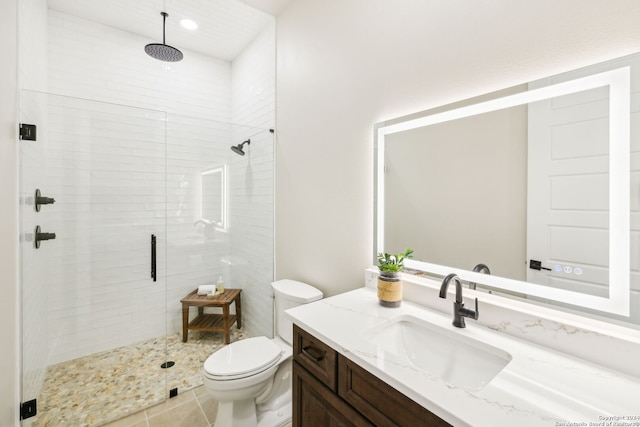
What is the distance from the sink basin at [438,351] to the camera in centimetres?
95

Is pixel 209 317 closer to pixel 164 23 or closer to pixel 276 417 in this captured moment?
pixel 276 417

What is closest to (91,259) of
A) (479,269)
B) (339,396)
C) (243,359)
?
(243,359)

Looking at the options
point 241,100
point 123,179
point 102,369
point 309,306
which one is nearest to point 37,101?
point 123,179

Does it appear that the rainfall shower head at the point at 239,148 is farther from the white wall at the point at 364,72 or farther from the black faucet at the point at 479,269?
the black faucet at the point at 479,269

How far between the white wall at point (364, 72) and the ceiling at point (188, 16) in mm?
356

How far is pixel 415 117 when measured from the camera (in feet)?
4.56

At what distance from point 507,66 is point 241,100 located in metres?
2.64

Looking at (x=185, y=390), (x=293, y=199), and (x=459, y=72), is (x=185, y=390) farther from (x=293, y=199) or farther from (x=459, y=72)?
(x=459, y=72)

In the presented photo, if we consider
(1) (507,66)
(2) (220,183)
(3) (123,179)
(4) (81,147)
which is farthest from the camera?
(2) (220,183)

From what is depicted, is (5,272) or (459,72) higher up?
(459,72)

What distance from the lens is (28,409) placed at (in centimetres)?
162

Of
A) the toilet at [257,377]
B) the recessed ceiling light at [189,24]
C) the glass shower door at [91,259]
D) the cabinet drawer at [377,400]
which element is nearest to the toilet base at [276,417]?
the toilet at [257,377]

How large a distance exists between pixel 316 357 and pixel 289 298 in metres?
0.80

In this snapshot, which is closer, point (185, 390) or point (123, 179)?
point (185, 390)
